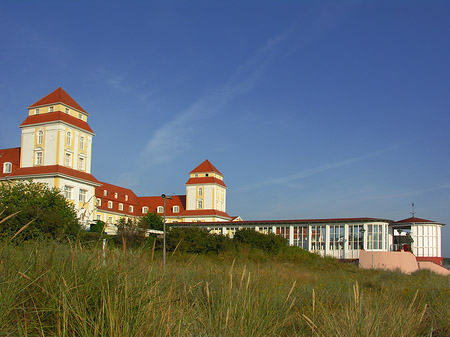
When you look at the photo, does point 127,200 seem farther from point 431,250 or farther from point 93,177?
point 431,250

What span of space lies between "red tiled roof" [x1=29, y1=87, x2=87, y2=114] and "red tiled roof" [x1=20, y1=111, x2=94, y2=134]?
4.85ft

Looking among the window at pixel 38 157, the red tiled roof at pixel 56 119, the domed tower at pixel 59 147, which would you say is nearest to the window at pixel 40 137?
the domed tower at pixel 59 147

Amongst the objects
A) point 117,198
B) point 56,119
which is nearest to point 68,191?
point 56,119

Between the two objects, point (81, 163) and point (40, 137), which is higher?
point (40, 137)

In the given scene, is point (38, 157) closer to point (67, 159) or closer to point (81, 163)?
point (67, 159)

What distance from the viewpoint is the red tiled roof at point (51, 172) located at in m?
51.7

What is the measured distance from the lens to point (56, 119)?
2094 inches

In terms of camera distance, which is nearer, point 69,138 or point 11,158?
point 69,138

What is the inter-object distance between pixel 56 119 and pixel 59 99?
2.88m

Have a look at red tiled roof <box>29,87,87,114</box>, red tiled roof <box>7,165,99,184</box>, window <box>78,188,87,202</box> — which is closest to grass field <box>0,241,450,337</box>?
red tiled roof <box>7,165,99,184</box>

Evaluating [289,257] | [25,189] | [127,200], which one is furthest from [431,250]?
[127,200]

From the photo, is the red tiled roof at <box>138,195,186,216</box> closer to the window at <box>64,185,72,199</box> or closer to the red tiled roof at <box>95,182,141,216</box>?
the red tiled roof at <box>95,182,141,216</box>

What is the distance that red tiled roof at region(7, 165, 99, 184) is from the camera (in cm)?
5166

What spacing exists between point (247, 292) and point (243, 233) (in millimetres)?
28195
